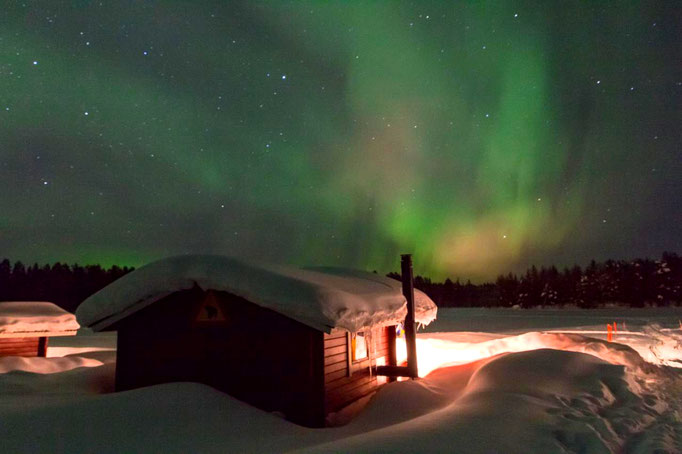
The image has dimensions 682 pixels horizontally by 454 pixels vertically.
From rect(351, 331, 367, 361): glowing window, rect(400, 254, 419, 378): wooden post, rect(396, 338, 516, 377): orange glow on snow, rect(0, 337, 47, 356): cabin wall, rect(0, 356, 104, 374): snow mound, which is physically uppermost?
rect(400, 254, 419, 378): wooden post

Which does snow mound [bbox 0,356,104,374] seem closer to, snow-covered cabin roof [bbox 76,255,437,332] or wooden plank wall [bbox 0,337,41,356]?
wooden plank wall [bbox 0,337,41,356]

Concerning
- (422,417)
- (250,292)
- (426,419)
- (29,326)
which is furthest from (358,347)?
(29,326)

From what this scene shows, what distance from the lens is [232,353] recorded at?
29.4 feet

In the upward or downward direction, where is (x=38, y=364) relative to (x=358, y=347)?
downward

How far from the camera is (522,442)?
16.0 feet

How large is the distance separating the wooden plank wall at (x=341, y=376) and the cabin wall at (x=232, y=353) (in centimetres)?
53

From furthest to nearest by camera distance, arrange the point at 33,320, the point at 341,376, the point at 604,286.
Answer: the point at 604,286
the point at 33,320
the point at 341,376

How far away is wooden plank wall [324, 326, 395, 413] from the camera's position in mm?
8703

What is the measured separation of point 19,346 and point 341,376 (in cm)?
1481

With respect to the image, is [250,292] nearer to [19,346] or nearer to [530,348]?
[530,348]

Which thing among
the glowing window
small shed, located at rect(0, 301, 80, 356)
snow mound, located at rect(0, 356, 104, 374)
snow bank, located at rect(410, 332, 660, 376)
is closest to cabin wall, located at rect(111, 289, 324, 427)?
the glowing window

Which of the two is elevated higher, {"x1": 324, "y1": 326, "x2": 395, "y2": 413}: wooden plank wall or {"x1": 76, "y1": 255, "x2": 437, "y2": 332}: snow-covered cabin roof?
{"x1": 76, "y1": 255, "x2": 437, "y2": 332}: snow-covered cabin roof

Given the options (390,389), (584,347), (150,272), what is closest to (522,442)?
(390,389)

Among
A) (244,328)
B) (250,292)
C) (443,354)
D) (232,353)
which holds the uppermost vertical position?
(250,292)
